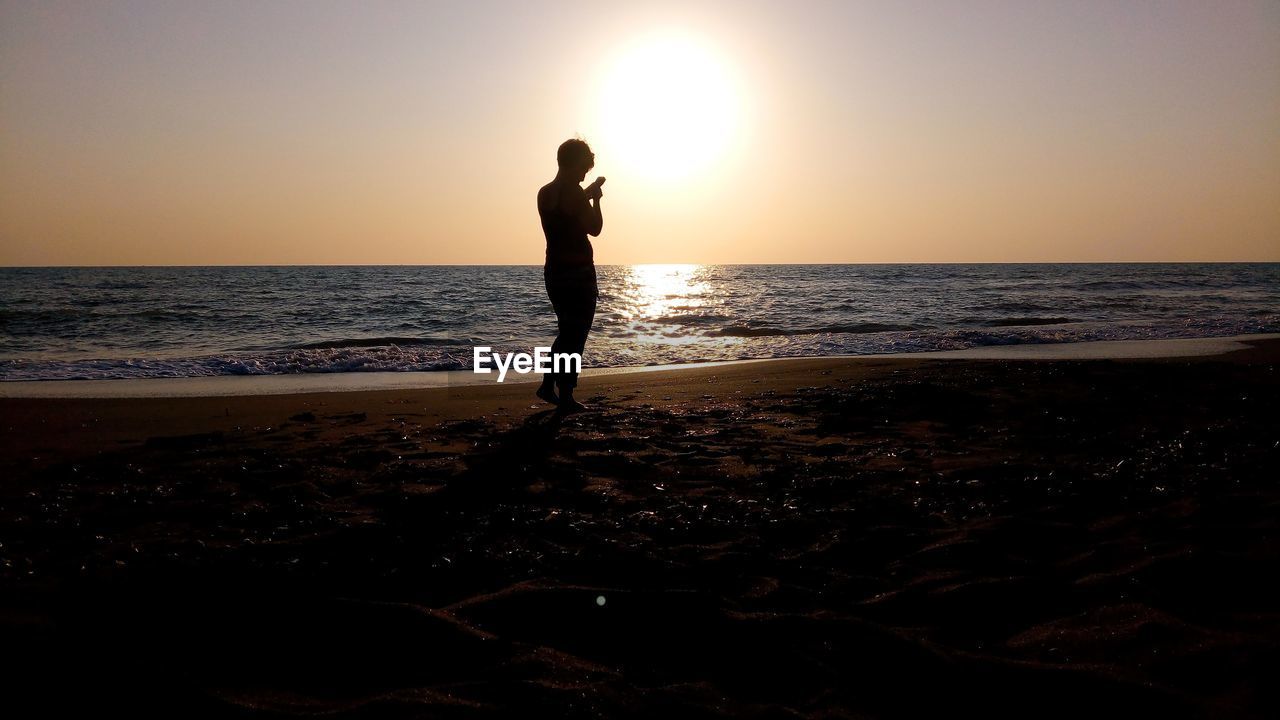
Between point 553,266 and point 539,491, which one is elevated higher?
point 553,266

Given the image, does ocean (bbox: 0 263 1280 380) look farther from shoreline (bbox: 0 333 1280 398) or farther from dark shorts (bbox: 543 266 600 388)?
dark shorts (bbox: 543 266 600 388)

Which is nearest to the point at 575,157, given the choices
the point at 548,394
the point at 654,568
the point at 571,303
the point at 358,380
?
the point at 571,303

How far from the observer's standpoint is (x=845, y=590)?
2.28 m

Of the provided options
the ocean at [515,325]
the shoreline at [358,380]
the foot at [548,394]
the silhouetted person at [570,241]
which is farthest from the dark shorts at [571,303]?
the ocean at [515,325]

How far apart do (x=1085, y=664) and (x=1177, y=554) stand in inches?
34.4

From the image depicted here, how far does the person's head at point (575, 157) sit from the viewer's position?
537 centimetres

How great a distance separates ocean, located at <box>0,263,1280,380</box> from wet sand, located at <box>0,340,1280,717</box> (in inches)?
236

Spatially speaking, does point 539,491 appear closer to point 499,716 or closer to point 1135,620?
point 499,716

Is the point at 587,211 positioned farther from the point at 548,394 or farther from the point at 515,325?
the point at 515,325

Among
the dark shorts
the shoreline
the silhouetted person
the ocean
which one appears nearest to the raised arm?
the silhouetted person

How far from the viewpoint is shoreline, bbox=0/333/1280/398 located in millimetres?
7480

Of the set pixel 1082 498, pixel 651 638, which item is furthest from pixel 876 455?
pixel 651 638

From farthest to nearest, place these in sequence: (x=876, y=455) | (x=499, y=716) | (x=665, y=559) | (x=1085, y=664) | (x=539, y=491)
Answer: (x=876, y=455) → (x=539, y=491) → (x=665, y=559) → (x=1085, y=664) → (x=499, y=716)

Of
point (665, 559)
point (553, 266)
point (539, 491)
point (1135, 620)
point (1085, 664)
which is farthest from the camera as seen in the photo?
point (553, 266)
